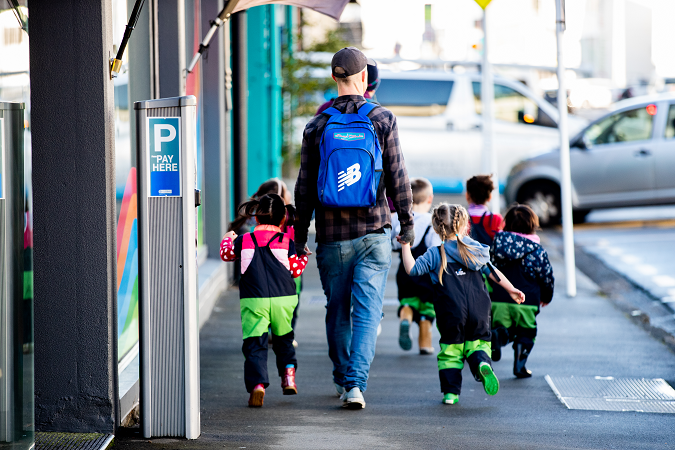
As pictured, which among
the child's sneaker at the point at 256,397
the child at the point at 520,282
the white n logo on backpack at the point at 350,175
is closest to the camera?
the white n logo on backpack at the point at 350,175

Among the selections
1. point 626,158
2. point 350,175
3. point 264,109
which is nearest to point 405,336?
point 350,175

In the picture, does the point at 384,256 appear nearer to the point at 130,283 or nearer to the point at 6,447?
the point at 130,283

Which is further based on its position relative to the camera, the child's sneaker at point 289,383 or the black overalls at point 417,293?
the black overalls at point 417,293

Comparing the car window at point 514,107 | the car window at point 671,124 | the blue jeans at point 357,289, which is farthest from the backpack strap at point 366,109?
the car window at point 514,107

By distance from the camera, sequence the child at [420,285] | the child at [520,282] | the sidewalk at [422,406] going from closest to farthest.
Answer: the sidewalk at [422,406] < the child at [520,282] < the child at [420,285]

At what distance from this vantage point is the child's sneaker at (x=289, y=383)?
5.30m

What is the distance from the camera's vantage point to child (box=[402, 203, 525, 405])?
17.3 ft

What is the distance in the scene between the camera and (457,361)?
5285mm

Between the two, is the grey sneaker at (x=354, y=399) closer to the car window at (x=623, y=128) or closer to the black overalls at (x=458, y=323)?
the black overalls at (x=458, y=323)

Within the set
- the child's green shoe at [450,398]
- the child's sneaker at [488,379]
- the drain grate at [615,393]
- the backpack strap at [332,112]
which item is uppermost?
the backpack strap at [332,112]

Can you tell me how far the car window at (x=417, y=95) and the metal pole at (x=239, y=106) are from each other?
662 cm

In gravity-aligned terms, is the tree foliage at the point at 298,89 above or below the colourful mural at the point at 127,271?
above

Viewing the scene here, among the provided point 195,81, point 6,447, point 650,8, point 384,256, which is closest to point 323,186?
point 384,256

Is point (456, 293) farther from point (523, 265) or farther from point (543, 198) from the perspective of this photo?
point (543, 198)
